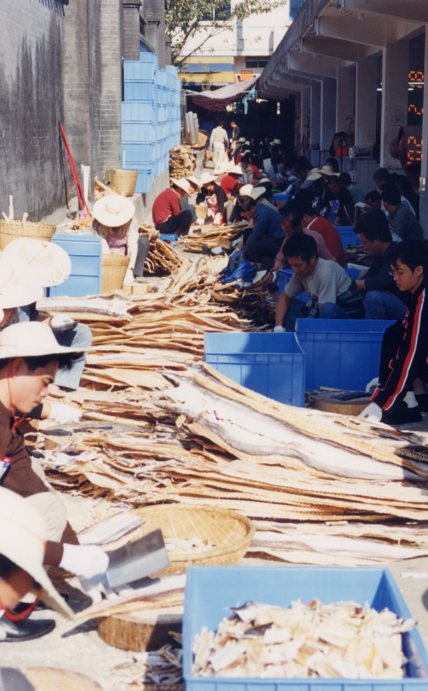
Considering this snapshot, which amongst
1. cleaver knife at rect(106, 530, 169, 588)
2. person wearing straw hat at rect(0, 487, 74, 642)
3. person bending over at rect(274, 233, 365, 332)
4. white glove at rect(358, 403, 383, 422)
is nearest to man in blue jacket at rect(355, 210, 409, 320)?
person bending over at rect(274, 233, 365, 332)

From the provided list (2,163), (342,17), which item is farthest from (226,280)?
(342,17)

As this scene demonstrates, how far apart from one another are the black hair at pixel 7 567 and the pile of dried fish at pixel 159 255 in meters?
8.69

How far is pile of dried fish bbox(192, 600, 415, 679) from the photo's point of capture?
2.26 meters

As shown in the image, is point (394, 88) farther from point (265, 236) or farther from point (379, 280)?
point (379, 280)

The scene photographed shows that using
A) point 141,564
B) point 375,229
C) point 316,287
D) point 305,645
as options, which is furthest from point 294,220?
point 305,645

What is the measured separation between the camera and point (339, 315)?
620cm

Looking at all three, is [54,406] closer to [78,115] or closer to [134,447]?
[134,447]

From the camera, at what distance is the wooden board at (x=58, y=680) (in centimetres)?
276

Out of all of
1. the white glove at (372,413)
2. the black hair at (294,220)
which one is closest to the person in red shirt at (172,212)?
the black hair at (294,220)

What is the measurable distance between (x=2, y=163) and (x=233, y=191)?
699cm

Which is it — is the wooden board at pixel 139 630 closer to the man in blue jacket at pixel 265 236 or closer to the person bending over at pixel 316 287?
the person bending over at pixel 316 287

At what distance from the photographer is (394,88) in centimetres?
1424

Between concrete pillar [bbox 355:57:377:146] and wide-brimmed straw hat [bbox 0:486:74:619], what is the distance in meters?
Answer: 16.4

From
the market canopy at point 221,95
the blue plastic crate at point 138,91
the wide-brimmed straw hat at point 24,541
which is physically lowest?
the wide-brimmed straw hat at point 24,541
